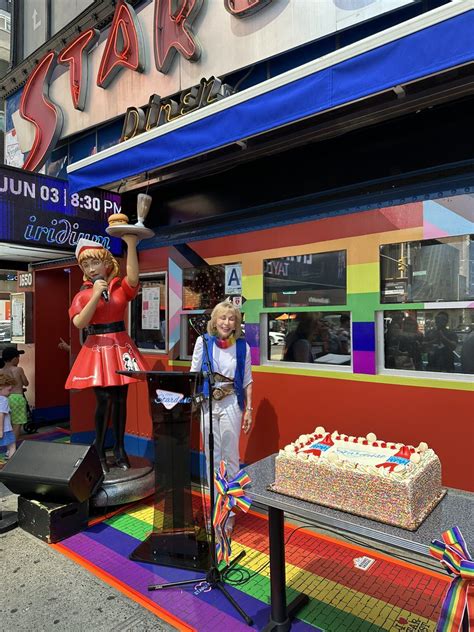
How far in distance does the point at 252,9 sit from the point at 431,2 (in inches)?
69.7

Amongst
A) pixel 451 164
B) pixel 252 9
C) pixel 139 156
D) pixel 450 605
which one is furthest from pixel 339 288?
pixel 252 9

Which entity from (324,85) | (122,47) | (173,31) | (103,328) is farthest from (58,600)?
(122,47)

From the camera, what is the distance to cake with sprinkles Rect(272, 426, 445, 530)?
184 cm

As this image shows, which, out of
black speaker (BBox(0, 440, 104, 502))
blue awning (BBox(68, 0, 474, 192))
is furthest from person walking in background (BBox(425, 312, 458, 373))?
black speaker (BBox(0, 440, 104, 502))

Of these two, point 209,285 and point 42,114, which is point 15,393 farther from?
point 42,114

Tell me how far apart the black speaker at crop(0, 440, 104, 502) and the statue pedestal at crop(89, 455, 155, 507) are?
18 centimetres

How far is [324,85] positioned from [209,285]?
252 cm

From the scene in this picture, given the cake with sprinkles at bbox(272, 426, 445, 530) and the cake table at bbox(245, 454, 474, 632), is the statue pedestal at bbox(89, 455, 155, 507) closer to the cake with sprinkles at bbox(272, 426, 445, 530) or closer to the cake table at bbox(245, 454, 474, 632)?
the cake table at bbox(245, 454, 474, 632)

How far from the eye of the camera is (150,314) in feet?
17.6

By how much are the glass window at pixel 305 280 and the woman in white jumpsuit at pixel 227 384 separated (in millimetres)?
821

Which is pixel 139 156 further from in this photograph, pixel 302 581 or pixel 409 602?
pixel 409 602

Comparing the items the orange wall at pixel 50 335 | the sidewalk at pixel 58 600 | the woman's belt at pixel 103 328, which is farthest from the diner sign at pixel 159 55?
the sidewalk at pixel 58 600

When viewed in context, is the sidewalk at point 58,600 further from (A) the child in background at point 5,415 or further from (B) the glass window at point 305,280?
(B) the glass window at point 305,280

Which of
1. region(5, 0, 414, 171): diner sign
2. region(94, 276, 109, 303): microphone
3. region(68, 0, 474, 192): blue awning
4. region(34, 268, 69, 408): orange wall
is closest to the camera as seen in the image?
region(68, 0, 474, 192): blue awning
